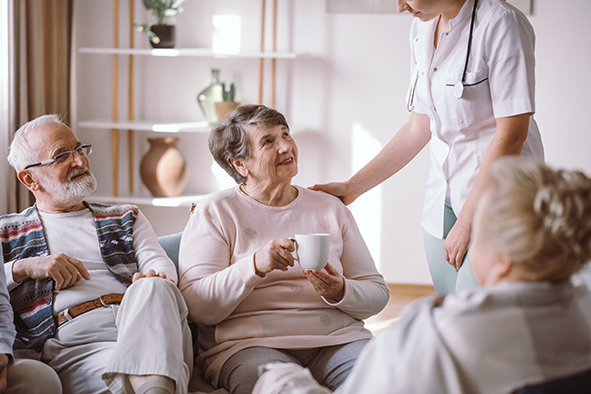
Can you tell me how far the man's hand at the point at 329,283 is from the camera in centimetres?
174

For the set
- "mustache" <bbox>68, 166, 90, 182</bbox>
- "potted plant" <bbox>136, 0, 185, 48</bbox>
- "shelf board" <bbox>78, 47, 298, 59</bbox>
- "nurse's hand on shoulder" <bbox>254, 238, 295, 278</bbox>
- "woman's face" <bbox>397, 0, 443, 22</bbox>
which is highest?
"potted plant" <bbox>136, 0, 185, 48</bbox>

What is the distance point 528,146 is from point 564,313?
0.94m

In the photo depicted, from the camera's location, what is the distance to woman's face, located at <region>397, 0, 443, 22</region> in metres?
1.70

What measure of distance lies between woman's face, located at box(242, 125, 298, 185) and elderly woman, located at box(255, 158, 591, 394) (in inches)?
44.3

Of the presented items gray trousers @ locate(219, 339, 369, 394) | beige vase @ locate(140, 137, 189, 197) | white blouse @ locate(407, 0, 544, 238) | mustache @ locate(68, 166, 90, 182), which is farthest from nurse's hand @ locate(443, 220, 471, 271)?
beige vase @ locate(140, 137, 189, 197)

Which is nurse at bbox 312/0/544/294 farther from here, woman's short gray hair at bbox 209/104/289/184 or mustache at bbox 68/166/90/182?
mustache at bbox 68/166/90/182

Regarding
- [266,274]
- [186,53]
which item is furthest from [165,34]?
[266,274]

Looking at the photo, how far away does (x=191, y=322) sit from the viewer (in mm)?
1886

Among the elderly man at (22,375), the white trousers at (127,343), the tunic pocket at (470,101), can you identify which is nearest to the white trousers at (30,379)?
the elderly man at (22,375)

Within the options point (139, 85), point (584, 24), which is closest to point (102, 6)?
point (139, 85)

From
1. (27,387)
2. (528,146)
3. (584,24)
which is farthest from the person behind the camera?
(584,24)

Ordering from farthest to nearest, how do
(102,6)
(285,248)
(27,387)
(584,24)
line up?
(102,6) < (584,24) < (285,248) < (27,387)

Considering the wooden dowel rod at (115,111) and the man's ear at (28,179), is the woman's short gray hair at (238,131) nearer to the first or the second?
the man's ear at (28,179)

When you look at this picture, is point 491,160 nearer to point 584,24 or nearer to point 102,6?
point 584,24
